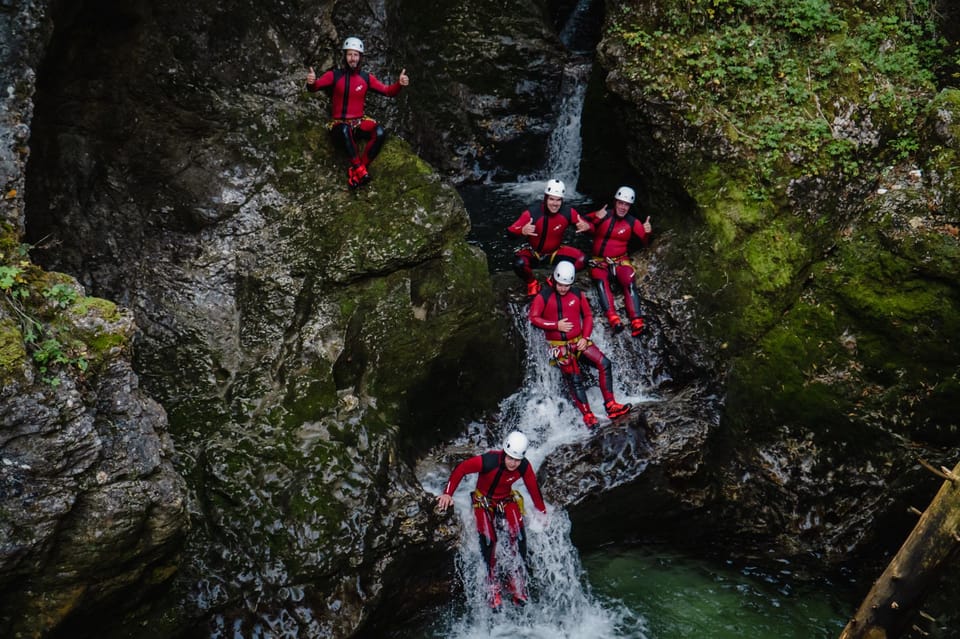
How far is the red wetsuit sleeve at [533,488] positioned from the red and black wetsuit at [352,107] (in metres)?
3.99

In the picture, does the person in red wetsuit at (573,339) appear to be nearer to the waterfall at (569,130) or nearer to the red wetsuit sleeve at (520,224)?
the red wetsuit sleeve at (520,224)

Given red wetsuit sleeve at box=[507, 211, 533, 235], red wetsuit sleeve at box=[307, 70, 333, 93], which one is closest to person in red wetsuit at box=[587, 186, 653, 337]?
red wetsuit sleeve at box=[507, 211, 533, 235]

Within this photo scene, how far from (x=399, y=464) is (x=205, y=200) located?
3542 millimetres

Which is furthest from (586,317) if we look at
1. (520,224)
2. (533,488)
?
(533,488)

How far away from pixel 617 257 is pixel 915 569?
16.7 feet

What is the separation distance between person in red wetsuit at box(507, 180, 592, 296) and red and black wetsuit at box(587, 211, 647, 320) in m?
0.22

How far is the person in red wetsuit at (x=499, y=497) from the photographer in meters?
7.46

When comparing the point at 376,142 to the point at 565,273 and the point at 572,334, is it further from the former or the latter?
the point at 572,334

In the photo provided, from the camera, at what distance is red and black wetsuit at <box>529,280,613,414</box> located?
8.83 metres

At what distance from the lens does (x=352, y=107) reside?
8305 millimetres

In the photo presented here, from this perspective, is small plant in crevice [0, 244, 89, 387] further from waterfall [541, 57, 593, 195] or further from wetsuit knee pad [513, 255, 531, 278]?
waterfall [541, 57, 593, 195]

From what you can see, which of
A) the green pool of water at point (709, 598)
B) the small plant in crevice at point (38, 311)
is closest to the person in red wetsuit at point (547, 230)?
the green pool of water at point (709, 598)

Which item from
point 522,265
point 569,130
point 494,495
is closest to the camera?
point 494,495

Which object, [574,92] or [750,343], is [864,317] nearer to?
[750,343]
